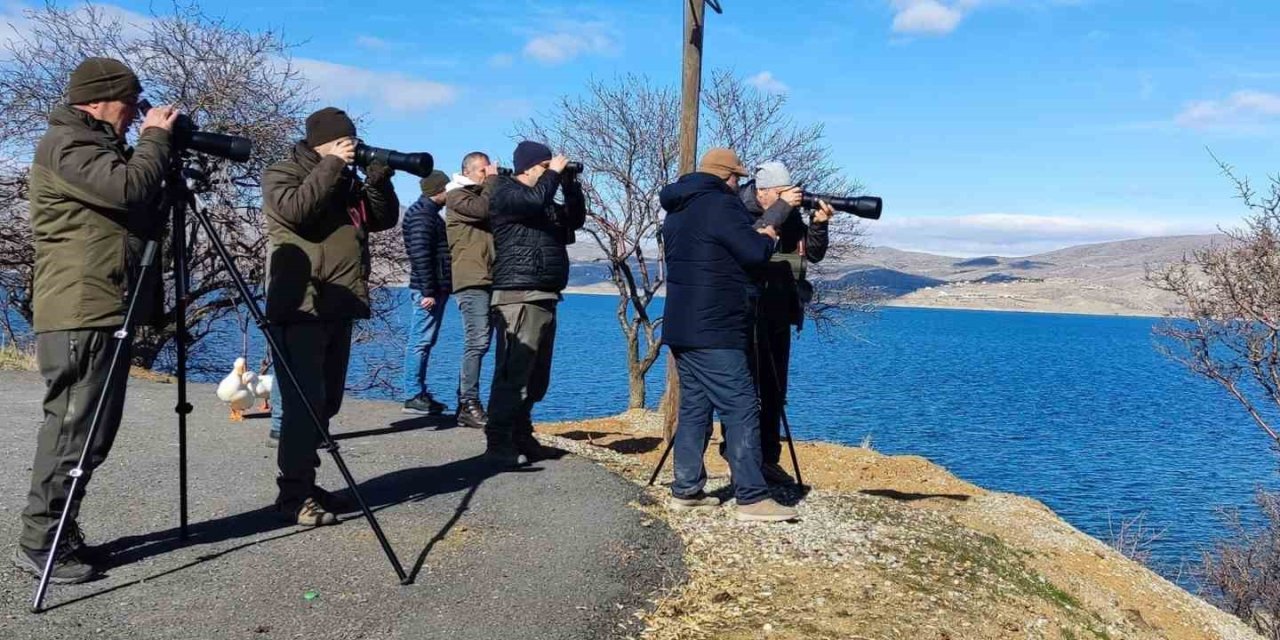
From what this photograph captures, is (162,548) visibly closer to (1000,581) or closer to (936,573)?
(936,573)

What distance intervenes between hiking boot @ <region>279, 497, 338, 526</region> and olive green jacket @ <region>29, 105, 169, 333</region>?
1587mm

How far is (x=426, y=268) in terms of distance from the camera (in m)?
8.84

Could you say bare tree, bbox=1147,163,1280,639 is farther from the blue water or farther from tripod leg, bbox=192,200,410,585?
tripod leg, bbox=192,200,410,585

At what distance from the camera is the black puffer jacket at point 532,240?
21.8 ft

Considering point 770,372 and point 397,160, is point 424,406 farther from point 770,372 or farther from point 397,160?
point 397,160

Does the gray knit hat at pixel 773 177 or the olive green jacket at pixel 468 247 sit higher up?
the gray knit hat at pixel 773 177

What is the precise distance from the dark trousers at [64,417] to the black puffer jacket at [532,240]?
9.46ft

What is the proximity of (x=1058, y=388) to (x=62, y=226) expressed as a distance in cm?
6413

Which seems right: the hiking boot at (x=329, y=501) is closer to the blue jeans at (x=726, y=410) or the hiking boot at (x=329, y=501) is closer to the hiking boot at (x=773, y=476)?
the blue jeans at (x=726, y=410)

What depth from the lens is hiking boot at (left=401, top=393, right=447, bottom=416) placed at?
31.5 feet

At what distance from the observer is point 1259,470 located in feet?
107

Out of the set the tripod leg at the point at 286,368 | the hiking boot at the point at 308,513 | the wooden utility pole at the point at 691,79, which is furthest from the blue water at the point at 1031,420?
the tripod leg at the point at 286,368

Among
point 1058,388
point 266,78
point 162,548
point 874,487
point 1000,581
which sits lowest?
point 1058,388

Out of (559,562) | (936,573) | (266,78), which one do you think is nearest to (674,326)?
(559,562)
